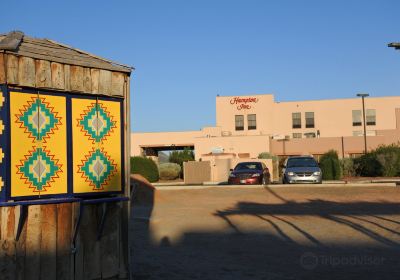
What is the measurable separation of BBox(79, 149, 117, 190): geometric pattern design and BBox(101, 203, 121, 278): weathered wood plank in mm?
366

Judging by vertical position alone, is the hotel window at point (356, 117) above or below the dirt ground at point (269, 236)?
above

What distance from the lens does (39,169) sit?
21.7 ft

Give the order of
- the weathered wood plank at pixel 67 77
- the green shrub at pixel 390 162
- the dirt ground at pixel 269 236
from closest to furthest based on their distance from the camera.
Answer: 1. the weathered wood plank at pixel 67 77
2. the dirt ground at pixel 269 236
3. the green shrub at pixel 390 162

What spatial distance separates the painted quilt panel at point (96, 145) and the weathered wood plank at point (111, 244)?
0.33 metres

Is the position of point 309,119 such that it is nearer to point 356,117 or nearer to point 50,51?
point 356,117

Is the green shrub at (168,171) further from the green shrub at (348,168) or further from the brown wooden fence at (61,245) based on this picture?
the brown wooden fence at (61,245)

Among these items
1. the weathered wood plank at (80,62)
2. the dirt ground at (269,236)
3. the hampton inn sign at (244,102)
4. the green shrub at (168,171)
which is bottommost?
the dirt ground at (269,236)

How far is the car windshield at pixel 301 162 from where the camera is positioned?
86.9 feet

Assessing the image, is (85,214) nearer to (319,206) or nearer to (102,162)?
(102,162)

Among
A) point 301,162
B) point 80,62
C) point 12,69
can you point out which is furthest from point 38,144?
point 301,162

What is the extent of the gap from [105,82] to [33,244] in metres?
2.34

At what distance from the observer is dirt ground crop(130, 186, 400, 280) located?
8867 millimetres

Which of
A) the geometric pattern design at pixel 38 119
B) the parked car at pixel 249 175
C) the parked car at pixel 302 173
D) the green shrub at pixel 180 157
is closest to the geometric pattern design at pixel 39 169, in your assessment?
the geometric pattern design at pixel 38 119

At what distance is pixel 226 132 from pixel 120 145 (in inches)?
2172
